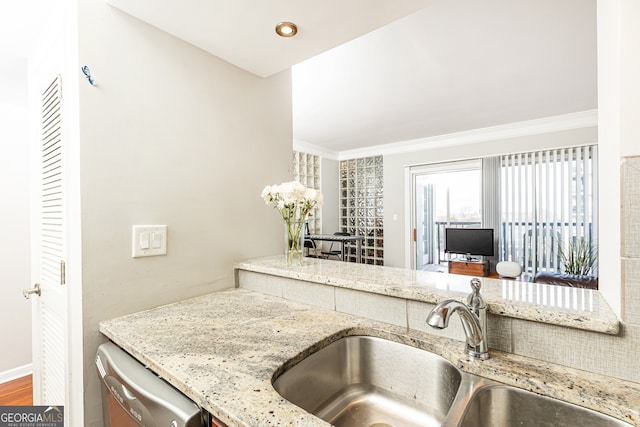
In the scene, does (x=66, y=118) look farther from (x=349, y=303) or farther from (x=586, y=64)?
(x=586, y=64)

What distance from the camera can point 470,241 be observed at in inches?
179

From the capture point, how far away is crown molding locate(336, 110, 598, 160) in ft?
12.7

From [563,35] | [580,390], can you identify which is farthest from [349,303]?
[563,35]

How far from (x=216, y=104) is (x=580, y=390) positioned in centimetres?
157

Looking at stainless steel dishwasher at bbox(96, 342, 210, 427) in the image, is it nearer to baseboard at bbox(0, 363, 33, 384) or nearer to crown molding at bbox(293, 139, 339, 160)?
baseboard at bbox(0, 363, 33, 384)

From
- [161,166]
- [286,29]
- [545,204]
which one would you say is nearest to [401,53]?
[286,29]

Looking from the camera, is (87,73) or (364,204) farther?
(364,204)

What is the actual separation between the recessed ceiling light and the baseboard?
118 inches

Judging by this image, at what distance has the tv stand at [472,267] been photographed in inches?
175

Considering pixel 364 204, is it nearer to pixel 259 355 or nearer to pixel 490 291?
pixel 490 291

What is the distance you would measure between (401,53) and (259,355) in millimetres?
2347

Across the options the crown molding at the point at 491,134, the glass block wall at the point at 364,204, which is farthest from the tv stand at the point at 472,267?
the crown molding at the point at 491,134

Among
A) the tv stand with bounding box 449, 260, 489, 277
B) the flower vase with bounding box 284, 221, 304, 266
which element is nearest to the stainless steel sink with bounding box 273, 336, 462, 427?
the flower vase with bounding box 284, 221, 304, 266

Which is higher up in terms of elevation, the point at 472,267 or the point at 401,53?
the point at 401,53
